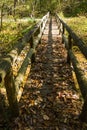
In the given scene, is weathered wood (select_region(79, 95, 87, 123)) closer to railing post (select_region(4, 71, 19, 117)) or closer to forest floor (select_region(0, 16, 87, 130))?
forest floor (select_region(0, 16, 87, 130))

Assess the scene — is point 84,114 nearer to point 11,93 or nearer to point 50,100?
point 50,100

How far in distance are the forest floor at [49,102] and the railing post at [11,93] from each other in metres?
0.17

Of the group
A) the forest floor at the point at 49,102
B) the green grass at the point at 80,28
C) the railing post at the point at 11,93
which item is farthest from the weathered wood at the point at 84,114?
the green grass at the point at 80,28

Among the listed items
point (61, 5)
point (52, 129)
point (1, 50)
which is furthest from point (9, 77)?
point (61, 5)

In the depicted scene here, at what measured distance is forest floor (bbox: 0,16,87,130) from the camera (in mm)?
3971

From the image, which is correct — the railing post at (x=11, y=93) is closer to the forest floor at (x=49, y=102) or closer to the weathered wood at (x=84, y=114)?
the forest floor at (x=49, y=102)

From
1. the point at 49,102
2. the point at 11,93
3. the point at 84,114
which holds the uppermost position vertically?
the point at 11,93

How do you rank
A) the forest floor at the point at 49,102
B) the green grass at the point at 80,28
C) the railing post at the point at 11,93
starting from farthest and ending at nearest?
the green grass at the point at 80,28
the forest floor at the point at 49,102
the railing post at the point at 11,93

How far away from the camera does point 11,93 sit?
3658mm

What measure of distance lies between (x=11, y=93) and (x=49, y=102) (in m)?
1.28

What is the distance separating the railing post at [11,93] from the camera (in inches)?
137

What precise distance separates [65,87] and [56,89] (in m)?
0.27

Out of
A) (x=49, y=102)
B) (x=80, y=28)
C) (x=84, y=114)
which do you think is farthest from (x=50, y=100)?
(x=80, y=28)

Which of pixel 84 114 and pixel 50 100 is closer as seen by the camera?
pixel 84 114
